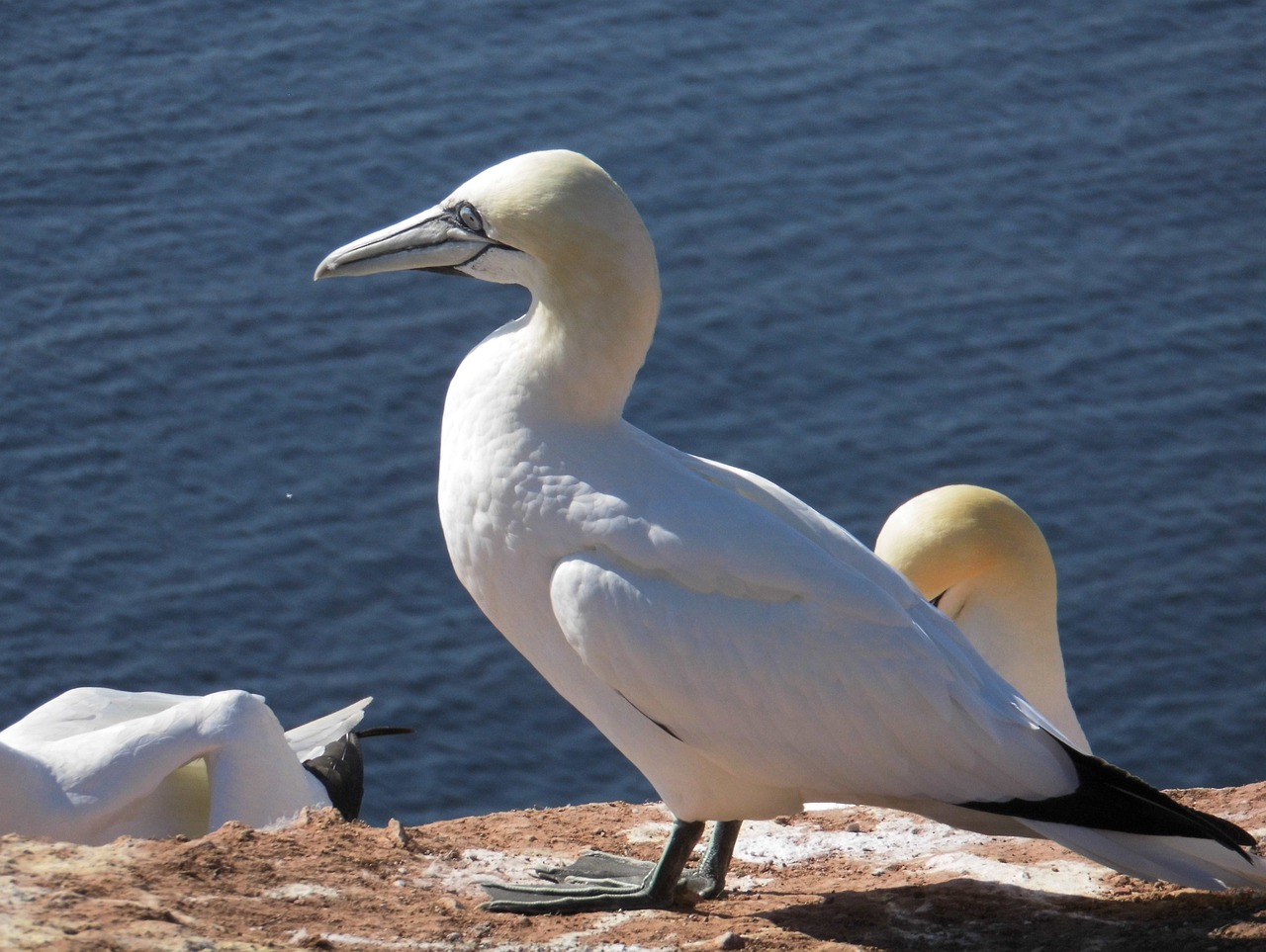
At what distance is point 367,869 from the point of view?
4.71 metres

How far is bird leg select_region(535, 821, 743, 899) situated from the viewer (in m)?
4.87

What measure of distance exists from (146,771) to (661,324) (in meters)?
7.91

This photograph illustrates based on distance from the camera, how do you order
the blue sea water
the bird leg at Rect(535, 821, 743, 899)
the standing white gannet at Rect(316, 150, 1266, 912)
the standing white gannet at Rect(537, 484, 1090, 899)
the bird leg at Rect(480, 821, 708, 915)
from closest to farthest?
the standing white gannet at Rect(316, 150, 1266, 912)
the bird leg at Rect(480, 821, 708, 915)
the bird leg at Rect(535, 821, 743, 899)
the standing white gannet at Rect(537, 484, 1090, 899)
the blue sea water

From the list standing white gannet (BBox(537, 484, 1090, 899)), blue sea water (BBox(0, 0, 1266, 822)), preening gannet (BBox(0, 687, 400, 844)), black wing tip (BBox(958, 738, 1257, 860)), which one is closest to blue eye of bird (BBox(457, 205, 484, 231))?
preening gannet (BBox(0, 687, 400, 844))

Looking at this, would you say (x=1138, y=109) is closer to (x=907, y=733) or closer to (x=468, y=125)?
(x=468, y=125)

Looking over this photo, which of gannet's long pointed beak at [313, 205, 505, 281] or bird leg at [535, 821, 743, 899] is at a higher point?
gannet's long pointed beak at [313, 205, 505, 281]

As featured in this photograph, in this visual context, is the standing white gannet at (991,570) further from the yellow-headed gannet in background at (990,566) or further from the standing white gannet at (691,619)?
the standing white gannet at (691,619)

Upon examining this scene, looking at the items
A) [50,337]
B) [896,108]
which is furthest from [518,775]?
[896,108]

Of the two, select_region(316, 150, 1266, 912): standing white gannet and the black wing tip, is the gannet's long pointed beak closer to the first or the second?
select_region(316, 150, 1266, 912): standing white gannet

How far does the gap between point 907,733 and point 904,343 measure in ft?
28.8

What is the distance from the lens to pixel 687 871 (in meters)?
5.03

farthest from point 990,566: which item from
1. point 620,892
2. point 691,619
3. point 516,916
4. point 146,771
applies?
point 146,771

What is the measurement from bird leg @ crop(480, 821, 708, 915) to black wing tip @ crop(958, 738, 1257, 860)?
0.81 metres

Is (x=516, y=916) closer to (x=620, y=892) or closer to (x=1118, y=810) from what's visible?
(x=620, y=892)
